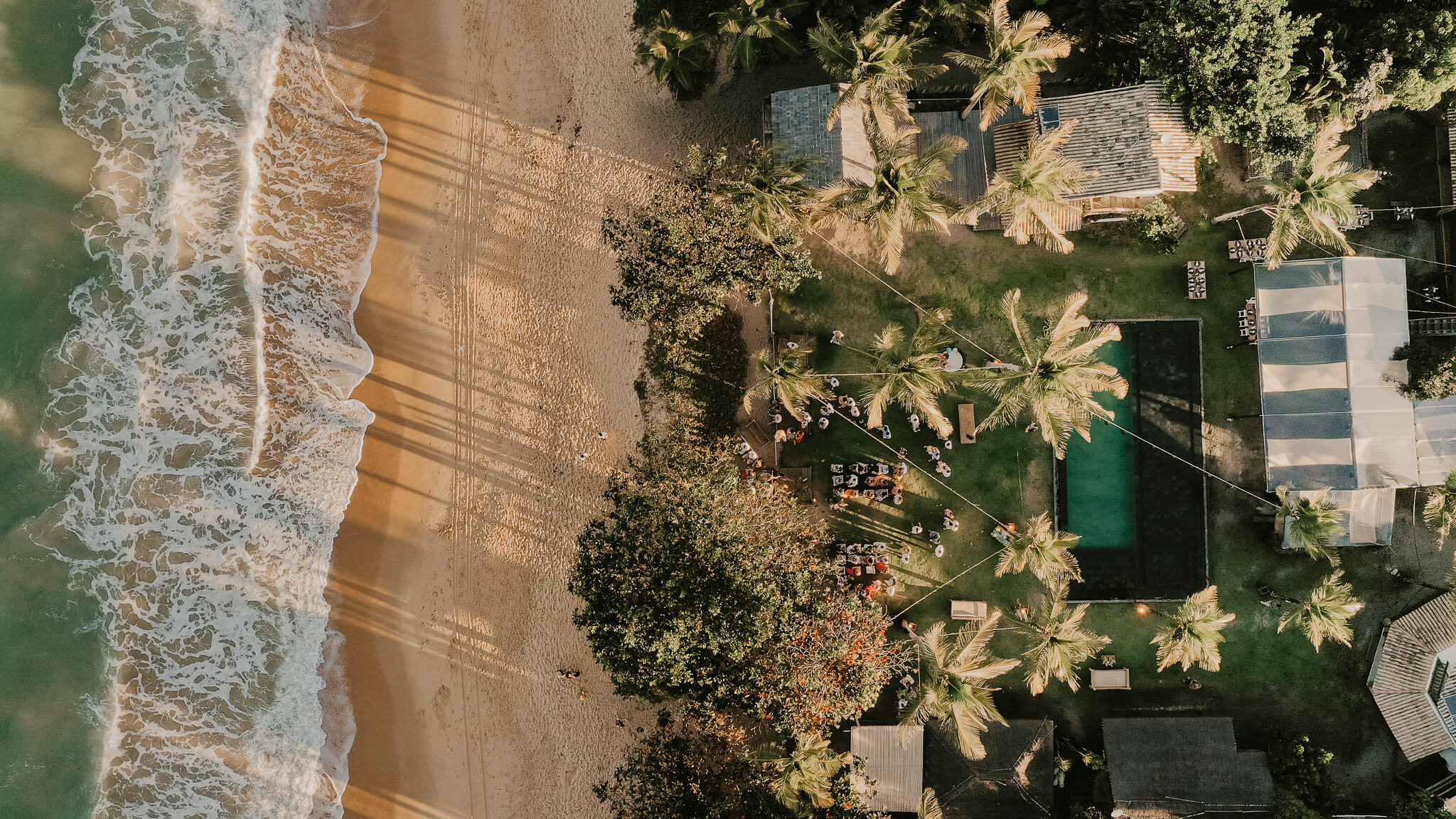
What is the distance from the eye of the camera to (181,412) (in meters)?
20.6

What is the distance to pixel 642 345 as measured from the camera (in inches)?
832

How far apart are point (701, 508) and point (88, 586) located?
16674 mm

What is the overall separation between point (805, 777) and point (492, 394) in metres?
12.5

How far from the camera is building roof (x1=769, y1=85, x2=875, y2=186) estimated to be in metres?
19.2

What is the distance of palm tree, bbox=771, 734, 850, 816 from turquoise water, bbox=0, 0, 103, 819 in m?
17.9

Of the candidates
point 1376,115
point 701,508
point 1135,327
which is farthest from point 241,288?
point 1376,115

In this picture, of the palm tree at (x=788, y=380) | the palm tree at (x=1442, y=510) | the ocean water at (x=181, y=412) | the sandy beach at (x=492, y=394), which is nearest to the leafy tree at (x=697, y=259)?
the palm tree at (x=788, y=380)

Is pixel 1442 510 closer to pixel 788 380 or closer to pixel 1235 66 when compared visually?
pixel 1235 66

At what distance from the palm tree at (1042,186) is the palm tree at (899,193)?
35.2 inches

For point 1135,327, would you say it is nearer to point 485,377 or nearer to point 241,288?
point 485,377

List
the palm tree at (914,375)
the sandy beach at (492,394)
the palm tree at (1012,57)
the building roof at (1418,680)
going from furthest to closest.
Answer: the sandy beach at (492,394), the building roof at (1418,680), the palm tree at (914,375), the palm tree at (1012,57)

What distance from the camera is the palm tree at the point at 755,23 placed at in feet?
60.5

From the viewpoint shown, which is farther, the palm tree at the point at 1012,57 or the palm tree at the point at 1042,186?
the palm tree at the point at 1042,186

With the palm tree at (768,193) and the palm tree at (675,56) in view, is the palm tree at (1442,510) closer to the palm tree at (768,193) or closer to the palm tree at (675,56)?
the palm tree at (768,193)
